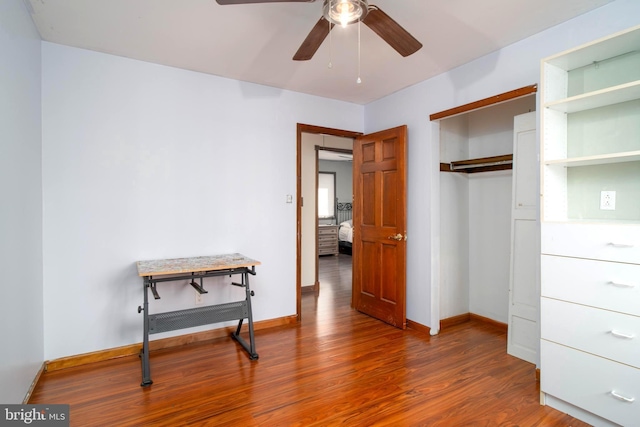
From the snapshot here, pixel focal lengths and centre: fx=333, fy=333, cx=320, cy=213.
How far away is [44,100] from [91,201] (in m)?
0.82

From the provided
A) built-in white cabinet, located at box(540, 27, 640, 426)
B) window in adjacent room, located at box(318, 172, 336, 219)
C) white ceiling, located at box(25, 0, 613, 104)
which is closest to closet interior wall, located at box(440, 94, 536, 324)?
white ceiling, located at box(25, 0, 613, 104)

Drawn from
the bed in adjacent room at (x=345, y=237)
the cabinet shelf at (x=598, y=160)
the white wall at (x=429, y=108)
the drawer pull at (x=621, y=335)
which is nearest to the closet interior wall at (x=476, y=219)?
the white wall at (x=429, y=108)

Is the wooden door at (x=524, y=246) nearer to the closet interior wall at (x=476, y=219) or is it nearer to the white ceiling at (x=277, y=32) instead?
the closet interior wall at (x=476, y=219)

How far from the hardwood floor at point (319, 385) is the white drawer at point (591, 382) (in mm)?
157

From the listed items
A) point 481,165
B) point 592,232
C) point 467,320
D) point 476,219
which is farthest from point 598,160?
point 467,320

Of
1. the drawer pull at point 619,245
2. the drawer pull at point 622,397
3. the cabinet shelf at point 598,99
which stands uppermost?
the cabinet shelf at point 598,99

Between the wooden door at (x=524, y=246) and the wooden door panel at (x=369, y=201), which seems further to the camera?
the wooden door panel at (x=369, y=201)

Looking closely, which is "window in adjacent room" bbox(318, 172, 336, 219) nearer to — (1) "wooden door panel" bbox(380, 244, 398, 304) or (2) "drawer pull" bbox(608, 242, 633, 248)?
(1) "wooden door panel" bbox(380, 244, 398, 304)

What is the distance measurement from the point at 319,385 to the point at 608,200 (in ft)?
7.38

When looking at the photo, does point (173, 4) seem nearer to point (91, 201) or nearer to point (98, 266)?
point (91, 201)

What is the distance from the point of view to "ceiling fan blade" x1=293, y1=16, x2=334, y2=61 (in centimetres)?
178

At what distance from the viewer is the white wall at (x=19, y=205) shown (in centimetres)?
174

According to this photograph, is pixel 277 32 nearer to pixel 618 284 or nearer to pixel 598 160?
pixel 598 160

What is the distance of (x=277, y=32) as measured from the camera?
2416 mm
